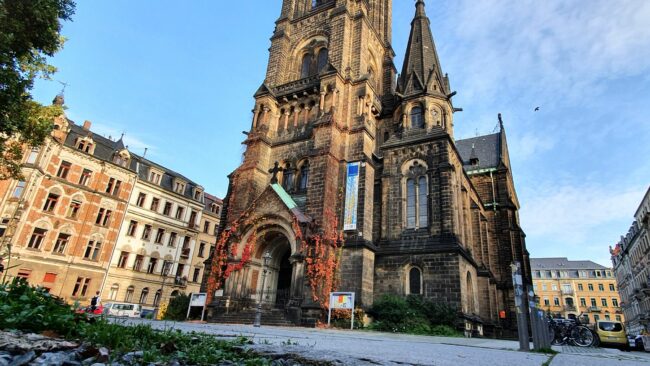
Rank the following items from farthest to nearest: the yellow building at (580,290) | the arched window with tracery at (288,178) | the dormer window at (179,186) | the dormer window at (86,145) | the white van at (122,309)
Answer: the yellow building at (580,290) < the dormer window at (179,186) < the dormer window at (86,145) < the white van at (122,309) < the arched window with tracery at (288,178)

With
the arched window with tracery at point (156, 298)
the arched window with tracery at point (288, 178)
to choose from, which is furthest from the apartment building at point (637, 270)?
the arched window with tracery at point (156, 298)

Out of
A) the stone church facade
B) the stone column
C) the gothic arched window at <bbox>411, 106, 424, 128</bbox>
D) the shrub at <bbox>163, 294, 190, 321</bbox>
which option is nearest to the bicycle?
the stone church facade

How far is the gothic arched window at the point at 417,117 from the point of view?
2392 centimetres

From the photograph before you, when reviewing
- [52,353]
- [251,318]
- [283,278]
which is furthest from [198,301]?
[52,353]

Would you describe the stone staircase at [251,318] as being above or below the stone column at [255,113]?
below

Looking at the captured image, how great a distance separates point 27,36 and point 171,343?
13.1 metres

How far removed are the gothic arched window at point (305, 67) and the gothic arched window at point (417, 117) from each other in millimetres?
8904

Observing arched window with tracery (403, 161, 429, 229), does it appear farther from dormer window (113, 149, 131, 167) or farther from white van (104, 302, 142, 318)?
dormer window (113, 149, 131, 167)

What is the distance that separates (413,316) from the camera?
16.8 meters

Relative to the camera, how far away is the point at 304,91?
2491cm

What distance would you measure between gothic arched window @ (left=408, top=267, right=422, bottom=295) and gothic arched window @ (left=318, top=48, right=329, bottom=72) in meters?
15.9

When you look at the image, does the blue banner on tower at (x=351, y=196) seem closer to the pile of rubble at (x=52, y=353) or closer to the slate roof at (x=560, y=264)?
the pile of rubble at (x=52, y=353)

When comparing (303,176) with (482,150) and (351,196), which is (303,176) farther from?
(482,150)

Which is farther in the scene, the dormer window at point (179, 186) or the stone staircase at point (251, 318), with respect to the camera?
the dormer window at point (179, 186)
